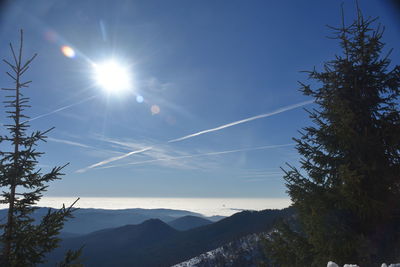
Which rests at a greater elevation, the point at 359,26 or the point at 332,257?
the point at 359,26

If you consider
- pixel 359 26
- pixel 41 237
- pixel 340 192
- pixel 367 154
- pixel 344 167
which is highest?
pixel 359 26

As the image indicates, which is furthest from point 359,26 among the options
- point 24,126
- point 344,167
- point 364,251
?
point 24,126

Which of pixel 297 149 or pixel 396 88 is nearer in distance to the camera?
pixel 396 88

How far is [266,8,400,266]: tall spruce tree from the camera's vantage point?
9500 millimetres

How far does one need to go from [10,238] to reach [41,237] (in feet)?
4.19

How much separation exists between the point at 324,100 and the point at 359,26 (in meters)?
3.58

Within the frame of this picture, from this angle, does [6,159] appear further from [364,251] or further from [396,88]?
[396,88]

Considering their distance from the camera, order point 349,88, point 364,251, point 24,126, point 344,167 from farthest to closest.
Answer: point 349,88 → point 24,126 → point 364,251 → point 344,167

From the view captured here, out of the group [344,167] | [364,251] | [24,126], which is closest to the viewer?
[344,167]

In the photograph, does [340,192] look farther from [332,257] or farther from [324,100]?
[324,100]

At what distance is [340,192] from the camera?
961 centimetres

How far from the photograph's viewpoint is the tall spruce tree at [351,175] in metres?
9.50

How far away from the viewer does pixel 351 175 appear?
28.9 ft

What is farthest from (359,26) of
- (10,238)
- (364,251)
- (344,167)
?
(10,238)
